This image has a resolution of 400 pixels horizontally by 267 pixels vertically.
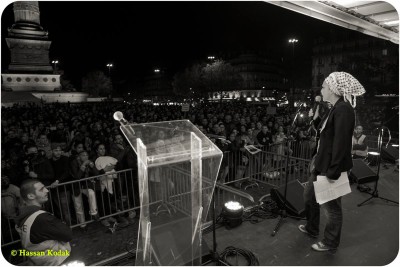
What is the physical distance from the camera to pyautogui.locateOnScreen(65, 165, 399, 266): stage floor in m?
3.53

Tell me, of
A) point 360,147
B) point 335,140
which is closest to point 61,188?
point 335,140

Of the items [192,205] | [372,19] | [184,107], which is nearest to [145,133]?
[192,205]

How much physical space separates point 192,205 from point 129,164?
347 cm

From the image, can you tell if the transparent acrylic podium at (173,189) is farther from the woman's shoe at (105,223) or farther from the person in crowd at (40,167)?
the person in crowd at (40,167)

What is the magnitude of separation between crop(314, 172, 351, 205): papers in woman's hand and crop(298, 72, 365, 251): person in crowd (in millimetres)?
57

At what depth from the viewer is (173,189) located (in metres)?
2.81

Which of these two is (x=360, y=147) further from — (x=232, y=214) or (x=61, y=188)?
(x=61, y=188)

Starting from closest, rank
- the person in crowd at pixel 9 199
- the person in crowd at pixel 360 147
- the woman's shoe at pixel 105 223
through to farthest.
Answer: the person in crowd at pixel 9 199 < the woman's shoe at pixel 105 223 < the person in crowd at pixel 360 147

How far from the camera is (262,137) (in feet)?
31.0

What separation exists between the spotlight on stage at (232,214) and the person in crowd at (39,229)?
2350 mm

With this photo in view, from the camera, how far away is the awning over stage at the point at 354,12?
4.59 metres

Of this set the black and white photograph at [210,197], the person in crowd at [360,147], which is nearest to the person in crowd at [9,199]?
the black and white photograph at [210,197]

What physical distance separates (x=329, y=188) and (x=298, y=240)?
3.71 feet

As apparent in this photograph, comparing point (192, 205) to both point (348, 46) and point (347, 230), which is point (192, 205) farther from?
point (348, 46)
